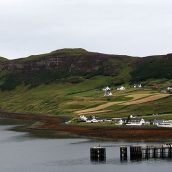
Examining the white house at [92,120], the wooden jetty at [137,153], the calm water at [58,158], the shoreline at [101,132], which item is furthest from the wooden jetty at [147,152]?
the white house at [92,120]

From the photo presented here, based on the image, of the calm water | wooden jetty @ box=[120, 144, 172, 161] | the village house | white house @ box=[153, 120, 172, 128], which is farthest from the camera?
the village house

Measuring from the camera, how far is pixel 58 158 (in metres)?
117

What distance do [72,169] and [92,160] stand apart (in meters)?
9.71

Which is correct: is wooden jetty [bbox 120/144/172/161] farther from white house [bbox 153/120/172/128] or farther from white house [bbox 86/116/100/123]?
white house [bbox 86/116/100/123]

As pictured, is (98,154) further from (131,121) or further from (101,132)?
(131,121)

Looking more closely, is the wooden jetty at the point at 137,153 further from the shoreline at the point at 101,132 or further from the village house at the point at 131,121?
the village house at the point at 131,121

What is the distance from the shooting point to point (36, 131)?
17638cm

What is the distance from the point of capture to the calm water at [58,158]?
102875 millimetres

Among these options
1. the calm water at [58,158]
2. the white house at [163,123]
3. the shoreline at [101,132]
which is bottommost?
the calm water at [58,158]

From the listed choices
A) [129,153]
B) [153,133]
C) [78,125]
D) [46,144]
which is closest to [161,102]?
[78,125]

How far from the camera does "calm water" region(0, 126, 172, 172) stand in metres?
103

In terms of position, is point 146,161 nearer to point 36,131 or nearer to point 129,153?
point 129,153

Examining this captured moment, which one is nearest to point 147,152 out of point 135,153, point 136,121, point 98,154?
point 135,153

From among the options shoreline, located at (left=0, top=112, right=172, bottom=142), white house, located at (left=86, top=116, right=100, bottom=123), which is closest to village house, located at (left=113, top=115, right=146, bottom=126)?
shoreline, located at (left=0, top=112, right=172, bottom=142)
